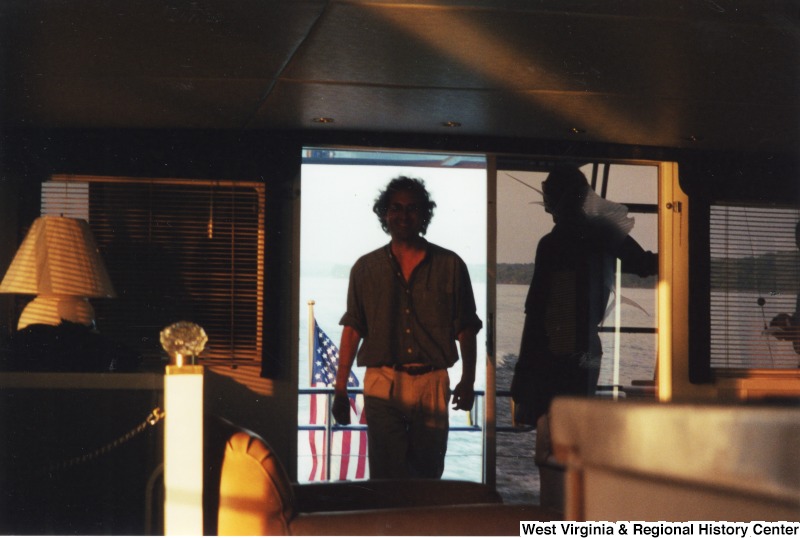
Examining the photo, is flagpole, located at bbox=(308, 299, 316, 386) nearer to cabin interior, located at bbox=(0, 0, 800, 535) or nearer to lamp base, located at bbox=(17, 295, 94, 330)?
cabin interior, located at bbox=(0, 0, 800, 535)

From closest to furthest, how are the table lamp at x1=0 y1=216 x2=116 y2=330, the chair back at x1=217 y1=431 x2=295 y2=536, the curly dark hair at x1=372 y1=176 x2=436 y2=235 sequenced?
the chair back at x1=217 y1=431 x2=295 y2=536 < the table lamp at x1=0 y1=216 x2=116 y2=330 < the curly dark hair at x1=372 y1=176 x2=436 y2=235

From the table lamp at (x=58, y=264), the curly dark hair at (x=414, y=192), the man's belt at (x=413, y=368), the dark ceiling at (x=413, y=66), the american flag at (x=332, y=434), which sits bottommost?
the american flag at (x=332, y=434)

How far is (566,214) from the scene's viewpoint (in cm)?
546

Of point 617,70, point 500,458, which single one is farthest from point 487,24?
point 500,458

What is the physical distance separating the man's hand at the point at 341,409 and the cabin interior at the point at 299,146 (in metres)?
0.83

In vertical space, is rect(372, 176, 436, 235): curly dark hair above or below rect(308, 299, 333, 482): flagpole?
above

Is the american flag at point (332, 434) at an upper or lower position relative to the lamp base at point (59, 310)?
lower

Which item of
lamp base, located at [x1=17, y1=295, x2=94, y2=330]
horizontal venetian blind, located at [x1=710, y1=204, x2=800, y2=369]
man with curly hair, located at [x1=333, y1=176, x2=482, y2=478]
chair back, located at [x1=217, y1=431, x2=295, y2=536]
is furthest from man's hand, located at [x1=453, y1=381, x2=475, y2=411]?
chair back, located at [x1=217, y1=431, x2=295, y2=536]

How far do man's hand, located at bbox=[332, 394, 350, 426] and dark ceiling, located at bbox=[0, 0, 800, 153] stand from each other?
4.91ft

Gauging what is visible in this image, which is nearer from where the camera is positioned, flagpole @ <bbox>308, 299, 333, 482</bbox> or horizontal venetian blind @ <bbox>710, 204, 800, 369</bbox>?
flagpole @ <bbox>308, 299, 333, 482</bbox>

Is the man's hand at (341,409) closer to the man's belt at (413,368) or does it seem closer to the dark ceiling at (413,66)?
the man's belt at (413,368)

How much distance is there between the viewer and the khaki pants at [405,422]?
3877 mm

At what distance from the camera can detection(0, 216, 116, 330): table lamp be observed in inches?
146

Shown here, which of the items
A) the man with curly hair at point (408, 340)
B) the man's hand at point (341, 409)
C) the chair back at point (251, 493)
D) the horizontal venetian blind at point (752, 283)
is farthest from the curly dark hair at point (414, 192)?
the chair back at point (251, 493)
